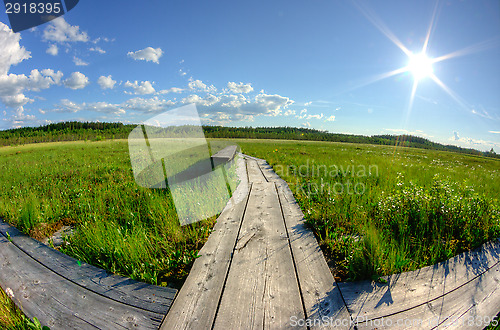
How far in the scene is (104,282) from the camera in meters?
2.06

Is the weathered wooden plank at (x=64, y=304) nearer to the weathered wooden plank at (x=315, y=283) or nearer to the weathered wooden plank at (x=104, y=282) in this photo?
the weathered wooden plank at (x=104, y=282)

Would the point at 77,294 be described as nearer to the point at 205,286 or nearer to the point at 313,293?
the point at 205,286

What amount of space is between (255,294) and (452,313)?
5.76 ft

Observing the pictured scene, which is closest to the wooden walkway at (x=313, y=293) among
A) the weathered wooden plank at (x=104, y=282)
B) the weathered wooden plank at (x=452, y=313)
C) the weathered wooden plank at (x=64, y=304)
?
the weathered wooden plank at (x=452, y=313)

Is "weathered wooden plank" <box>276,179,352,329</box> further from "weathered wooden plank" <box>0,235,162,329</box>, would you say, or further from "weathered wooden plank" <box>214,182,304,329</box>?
"weathered wooden plank" <box>0,235,162,329</box>

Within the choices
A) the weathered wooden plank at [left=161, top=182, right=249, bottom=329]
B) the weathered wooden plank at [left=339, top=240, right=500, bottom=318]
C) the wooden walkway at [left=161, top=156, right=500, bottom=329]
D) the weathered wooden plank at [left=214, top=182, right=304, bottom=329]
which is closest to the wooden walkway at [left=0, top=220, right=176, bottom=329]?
the weathered wooden plank at [left=161, top=182, right=249, bottom=329]

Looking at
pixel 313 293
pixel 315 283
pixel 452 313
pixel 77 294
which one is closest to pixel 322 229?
pixel 315 283

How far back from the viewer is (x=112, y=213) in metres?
3.81

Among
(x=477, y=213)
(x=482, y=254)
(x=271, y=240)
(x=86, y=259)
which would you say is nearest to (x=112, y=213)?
(x=86, y=259)

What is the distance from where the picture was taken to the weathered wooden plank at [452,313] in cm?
160

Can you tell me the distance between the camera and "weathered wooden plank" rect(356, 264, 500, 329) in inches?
62.9

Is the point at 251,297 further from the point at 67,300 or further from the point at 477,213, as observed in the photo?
the point at 477,213

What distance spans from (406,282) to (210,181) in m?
4.53

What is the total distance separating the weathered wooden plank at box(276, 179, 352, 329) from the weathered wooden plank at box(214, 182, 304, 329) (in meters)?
0.10
